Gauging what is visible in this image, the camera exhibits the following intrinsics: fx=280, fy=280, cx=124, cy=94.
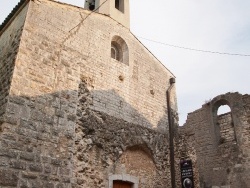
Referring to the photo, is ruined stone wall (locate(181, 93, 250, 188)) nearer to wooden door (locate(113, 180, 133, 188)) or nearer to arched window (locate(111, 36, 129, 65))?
arched window (locate(111, 36, 129, 65))

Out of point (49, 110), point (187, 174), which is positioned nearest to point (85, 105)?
point (49, 110)

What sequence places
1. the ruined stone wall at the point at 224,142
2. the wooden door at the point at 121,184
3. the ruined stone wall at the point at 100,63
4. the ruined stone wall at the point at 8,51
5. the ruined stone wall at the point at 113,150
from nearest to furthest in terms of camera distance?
the ruined stone wall at the point at 8,51, the ruined stone wall at the point at 113,150, the ruined stone wall at the point at 100,63, the wooden door at the point at 121,184, the ruined stone wall at the point at 224,142

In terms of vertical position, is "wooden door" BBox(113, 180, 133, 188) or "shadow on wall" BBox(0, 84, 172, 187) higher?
"shadow on wall" BBox(0, 84, 172, 187)

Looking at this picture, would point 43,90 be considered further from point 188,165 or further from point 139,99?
point 188,165

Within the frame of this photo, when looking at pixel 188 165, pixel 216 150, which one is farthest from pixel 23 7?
pixel 216 150

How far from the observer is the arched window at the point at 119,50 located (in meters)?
9.58

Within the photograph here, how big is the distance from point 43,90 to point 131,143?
121 inches

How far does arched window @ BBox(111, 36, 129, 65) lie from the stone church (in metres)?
0.03

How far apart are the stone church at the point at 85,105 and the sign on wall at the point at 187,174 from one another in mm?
32

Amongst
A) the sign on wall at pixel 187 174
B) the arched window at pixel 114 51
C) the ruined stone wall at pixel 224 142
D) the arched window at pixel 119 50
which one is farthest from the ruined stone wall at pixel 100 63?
the ruined stone wall at pixel 224 142

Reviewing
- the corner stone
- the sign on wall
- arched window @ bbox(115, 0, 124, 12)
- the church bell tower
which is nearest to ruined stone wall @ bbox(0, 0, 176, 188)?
the corner stone

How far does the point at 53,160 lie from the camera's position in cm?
625

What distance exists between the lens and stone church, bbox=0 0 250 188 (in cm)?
605

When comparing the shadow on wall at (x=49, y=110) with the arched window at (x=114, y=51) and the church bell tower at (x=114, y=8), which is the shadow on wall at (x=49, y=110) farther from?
the church bell tower at (x=114, y=8)
